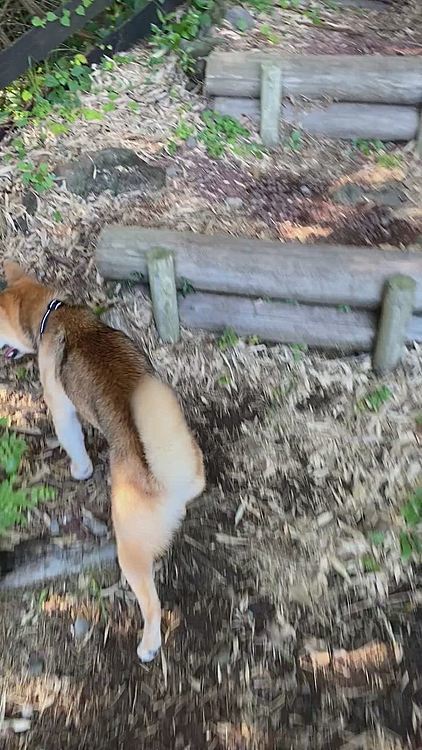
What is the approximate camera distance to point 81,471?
361 cm

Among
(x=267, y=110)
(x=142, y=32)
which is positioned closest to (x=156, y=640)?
(x=267, y=110)

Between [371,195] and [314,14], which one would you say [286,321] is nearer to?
[371,195]

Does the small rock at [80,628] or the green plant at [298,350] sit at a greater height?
the green plant at [298,350]

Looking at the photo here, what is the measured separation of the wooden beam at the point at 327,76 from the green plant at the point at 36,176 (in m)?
1.64

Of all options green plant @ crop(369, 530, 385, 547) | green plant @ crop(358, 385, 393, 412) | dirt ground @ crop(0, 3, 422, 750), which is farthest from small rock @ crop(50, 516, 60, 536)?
green plant @ crop(358, 385, 393, 412)

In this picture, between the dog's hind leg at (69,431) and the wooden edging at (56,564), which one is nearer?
the wooden edging at (56,564)

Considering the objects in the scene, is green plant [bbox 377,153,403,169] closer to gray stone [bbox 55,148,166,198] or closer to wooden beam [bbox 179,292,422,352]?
gray stone [bbox 55,148,166,198]

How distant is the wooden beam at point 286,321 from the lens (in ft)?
13.7

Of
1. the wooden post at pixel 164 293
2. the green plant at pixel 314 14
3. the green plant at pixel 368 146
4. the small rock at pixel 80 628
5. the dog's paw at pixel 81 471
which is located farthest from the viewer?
the green plant at pixel 314 14

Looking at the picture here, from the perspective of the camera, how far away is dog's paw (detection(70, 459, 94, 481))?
3.60 meters

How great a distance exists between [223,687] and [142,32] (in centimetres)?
640

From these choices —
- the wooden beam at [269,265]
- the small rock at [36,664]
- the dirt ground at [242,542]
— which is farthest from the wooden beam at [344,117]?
the small rock at [36,664]

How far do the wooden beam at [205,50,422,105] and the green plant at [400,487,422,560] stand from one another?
3.65 m

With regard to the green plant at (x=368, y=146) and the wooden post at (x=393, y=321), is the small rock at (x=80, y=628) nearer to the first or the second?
the wooden post at (x=393, y=321)
